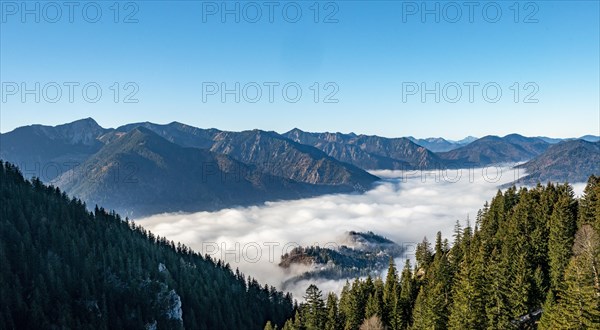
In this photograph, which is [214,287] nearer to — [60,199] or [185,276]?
[185,276]

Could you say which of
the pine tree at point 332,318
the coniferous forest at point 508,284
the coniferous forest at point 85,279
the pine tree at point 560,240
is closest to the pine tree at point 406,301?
the coniferous forest at point 508,284

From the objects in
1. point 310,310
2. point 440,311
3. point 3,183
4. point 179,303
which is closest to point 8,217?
point 3,183

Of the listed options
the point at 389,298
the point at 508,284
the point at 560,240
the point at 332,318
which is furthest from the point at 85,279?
the point at 560,240

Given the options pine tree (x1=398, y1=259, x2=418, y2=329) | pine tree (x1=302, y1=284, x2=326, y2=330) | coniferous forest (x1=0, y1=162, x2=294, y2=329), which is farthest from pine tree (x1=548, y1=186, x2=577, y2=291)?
coniferous forest (x1=0, y1=162, x2=294, y2=329)

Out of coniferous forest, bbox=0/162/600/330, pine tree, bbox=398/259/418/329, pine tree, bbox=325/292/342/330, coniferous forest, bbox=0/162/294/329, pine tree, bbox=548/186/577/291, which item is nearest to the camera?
coniferous forest, bbox=0/162/600/330

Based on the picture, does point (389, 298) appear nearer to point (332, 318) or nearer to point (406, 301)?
point (406, 301)

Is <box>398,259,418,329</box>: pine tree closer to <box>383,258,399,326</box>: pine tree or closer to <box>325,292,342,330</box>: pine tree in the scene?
<box>383,258,399,326</box>: pine tree
